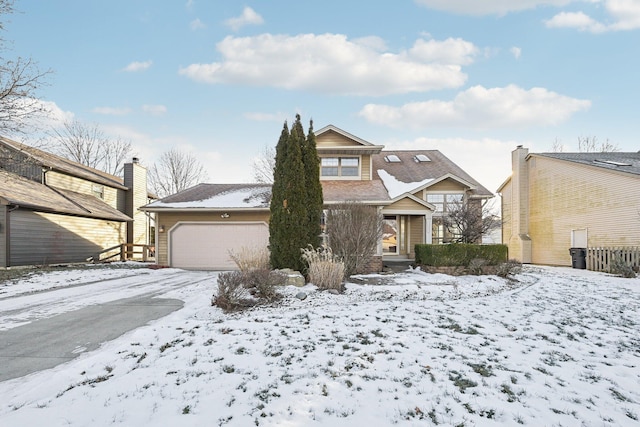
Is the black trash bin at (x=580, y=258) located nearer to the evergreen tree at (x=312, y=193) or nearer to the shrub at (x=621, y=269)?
the shrub at (x=621, y=269)

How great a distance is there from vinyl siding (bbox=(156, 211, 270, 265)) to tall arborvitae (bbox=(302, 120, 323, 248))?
4.58 m

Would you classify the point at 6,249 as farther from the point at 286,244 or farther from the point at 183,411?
the point at 183,411

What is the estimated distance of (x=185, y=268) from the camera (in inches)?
553

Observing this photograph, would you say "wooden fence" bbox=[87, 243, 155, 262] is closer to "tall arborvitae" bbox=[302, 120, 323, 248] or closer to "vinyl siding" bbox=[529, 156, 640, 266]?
"tall arborvitae" bbox=[302, 120, 323, 248]

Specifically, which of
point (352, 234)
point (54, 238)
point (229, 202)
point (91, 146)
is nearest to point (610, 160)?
point (352, 234)

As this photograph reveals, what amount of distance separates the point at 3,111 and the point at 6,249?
510 centimetres

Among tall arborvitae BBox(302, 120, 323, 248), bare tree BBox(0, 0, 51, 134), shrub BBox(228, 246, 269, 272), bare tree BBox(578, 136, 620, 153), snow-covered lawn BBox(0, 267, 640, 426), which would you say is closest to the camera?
snow-covered lawn BBox(0, 267, 640, 426)

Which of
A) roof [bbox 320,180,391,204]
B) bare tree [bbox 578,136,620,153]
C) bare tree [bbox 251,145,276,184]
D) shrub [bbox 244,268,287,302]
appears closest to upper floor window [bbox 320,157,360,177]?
roof [bbox 320,180,391,204]

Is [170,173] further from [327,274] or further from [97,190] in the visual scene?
[327,274]

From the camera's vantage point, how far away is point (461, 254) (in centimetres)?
1094

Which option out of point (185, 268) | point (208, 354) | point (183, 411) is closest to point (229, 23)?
point (185, 268)

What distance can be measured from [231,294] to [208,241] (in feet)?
27.8

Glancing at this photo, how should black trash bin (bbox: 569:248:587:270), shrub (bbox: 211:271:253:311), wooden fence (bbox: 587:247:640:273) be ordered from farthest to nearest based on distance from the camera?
black trash bin (bbox: 569:248:587:270) → wooden fence (bbox: 587:247:640:273) → shrub (bbox: 211:271:253:311)

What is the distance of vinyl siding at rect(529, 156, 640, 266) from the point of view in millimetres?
13539
